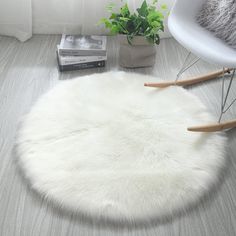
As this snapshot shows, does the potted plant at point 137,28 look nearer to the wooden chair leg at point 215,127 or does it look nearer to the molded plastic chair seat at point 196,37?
the molded plastic chair seat at point 196,37

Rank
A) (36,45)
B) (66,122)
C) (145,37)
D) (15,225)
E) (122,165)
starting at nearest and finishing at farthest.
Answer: (15,225), (122,165), (66,122), (145,37), (36,45)

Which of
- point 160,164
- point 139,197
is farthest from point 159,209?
point 160,164

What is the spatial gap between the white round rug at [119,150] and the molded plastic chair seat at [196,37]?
381 mm

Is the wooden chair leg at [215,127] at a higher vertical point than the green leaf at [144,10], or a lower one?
lower

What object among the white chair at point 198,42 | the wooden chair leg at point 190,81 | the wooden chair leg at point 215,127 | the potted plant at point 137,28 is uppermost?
the white chair at point 198,42

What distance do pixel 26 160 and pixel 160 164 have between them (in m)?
0.62

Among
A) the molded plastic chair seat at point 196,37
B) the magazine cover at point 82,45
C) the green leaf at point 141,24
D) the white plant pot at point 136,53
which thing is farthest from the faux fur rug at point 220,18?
the magazine cover at point 82,45

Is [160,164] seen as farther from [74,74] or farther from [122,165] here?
[74,74]

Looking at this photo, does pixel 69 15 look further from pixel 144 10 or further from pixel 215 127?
pixel 215 127

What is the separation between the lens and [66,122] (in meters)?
1.70

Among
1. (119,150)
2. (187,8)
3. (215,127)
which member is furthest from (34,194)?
(187,8)

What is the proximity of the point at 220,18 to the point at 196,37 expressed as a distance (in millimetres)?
206

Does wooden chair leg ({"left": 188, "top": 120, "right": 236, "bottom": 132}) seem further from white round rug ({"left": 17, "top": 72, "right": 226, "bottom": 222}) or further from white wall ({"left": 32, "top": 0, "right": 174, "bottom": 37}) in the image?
white wall ({"left": 32, "top": 0, "right": 174, "bottom": 37})

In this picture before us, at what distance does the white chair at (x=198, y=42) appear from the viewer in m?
1.53
